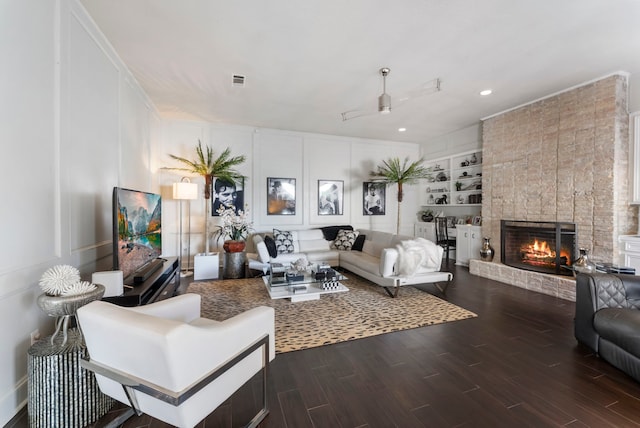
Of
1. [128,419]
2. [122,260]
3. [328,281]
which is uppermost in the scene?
[122,260]

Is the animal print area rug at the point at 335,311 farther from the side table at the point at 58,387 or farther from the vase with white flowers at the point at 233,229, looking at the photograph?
the side table at the point at 58,387

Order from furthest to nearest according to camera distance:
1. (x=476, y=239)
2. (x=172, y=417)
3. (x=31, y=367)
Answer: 1. (x=476, y=239)
2. (x=31, y=367)
3. (x=172, y=417)

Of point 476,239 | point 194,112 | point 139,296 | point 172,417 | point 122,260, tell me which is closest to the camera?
point 172,417

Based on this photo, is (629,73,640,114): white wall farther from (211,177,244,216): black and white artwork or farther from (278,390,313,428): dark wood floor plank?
(211,177,244,216): black and white artwork

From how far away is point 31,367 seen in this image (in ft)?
4.70

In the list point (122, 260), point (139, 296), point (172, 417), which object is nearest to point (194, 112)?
point (122, 260)

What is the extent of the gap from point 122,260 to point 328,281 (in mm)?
2370

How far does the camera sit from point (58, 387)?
143cm

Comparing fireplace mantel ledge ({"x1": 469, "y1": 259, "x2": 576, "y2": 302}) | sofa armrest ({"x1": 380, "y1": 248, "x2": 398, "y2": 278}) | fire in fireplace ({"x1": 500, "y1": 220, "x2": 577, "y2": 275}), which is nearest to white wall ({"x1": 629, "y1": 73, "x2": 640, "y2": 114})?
fire in fireplace ({"x1": 500, "y1": 220, "x2": 577, "y2": 275})

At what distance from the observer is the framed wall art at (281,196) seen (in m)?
5.95

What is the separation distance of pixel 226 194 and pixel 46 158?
376 centimetres

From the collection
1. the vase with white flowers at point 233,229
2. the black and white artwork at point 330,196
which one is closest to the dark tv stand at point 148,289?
the vase with white flowers at point 233,229

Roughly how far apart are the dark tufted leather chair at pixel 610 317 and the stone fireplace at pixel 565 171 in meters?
1.60

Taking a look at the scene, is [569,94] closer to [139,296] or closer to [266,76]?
[266,76]
